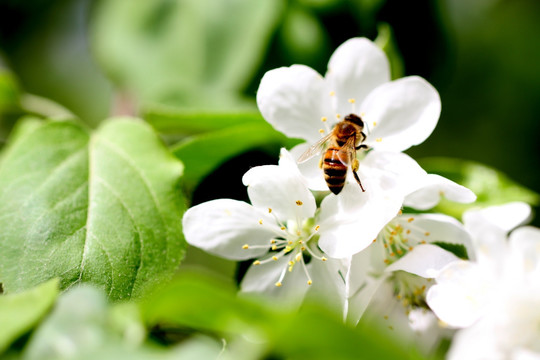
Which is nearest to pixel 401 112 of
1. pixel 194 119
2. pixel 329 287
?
pixel 329 287

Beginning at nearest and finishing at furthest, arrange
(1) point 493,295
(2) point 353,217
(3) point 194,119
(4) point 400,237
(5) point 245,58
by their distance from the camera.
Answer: (1) point 493,295 < (2) point 353,217 < (4) point 400,237 < (3) point 194,119 < (5) point 245,58

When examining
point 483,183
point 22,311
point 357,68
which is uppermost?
point 357,68

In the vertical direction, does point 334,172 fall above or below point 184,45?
above

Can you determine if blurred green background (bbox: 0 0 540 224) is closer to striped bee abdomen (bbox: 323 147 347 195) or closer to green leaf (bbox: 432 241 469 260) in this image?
striped bee abdomen (bbox: 323 147 347 195)

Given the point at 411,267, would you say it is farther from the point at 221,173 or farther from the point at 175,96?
the point at 175,96

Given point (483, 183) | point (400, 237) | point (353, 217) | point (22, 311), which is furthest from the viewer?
point (483, 183)

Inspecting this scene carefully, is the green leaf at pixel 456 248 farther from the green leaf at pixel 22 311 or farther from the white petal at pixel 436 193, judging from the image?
the green leaf at pixel 22 311

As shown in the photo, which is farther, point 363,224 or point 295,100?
point 295,100

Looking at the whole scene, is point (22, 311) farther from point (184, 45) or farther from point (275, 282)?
point (184, 45)
